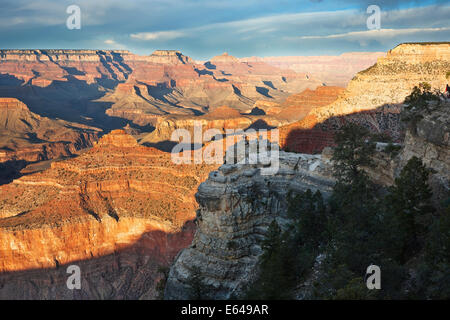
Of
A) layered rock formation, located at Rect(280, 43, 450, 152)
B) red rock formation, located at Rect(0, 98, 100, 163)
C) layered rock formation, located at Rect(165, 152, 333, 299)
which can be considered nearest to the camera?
layered rock formation, located at Rect(165, 152, 333, 299)

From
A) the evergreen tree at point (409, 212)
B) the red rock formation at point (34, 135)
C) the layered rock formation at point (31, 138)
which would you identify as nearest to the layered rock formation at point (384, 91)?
the evergreen tree at point (409, 212)

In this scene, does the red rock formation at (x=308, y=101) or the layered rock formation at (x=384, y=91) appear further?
the red rock formation at (x=308, y=101)

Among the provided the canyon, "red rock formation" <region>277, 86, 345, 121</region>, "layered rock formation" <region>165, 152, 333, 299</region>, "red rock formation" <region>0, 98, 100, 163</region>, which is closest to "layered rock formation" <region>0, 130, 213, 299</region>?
the canyon

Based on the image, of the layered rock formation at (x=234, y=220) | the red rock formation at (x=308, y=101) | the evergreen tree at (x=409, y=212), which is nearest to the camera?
the evergreen tree at (x=409, y=212)

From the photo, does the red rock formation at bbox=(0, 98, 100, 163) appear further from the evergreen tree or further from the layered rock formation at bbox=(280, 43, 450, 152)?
the evergreen tree

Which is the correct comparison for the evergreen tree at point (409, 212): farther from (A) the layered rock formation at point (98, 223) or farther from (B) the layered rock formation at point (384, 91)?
(A) the layered rock formation at point (98, 223)

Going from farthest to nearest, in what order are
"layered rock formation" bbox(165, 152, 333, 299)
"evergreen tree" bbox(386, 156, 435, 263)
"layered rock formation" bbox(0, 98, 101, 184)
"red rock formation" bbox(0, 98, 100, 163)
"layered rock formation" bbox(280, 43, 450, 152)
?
"red rock formation" bbox(0, 98, 100, 163) < "layered rock formation" bbox(0, 98, 101, 184) < "layered rock formation" bbox(280, 43, 450, 152) < "layered rock formation" bbox(165, 152, 333, 299) < "evergreen tree" bbox(386, 156, 435, 263)
